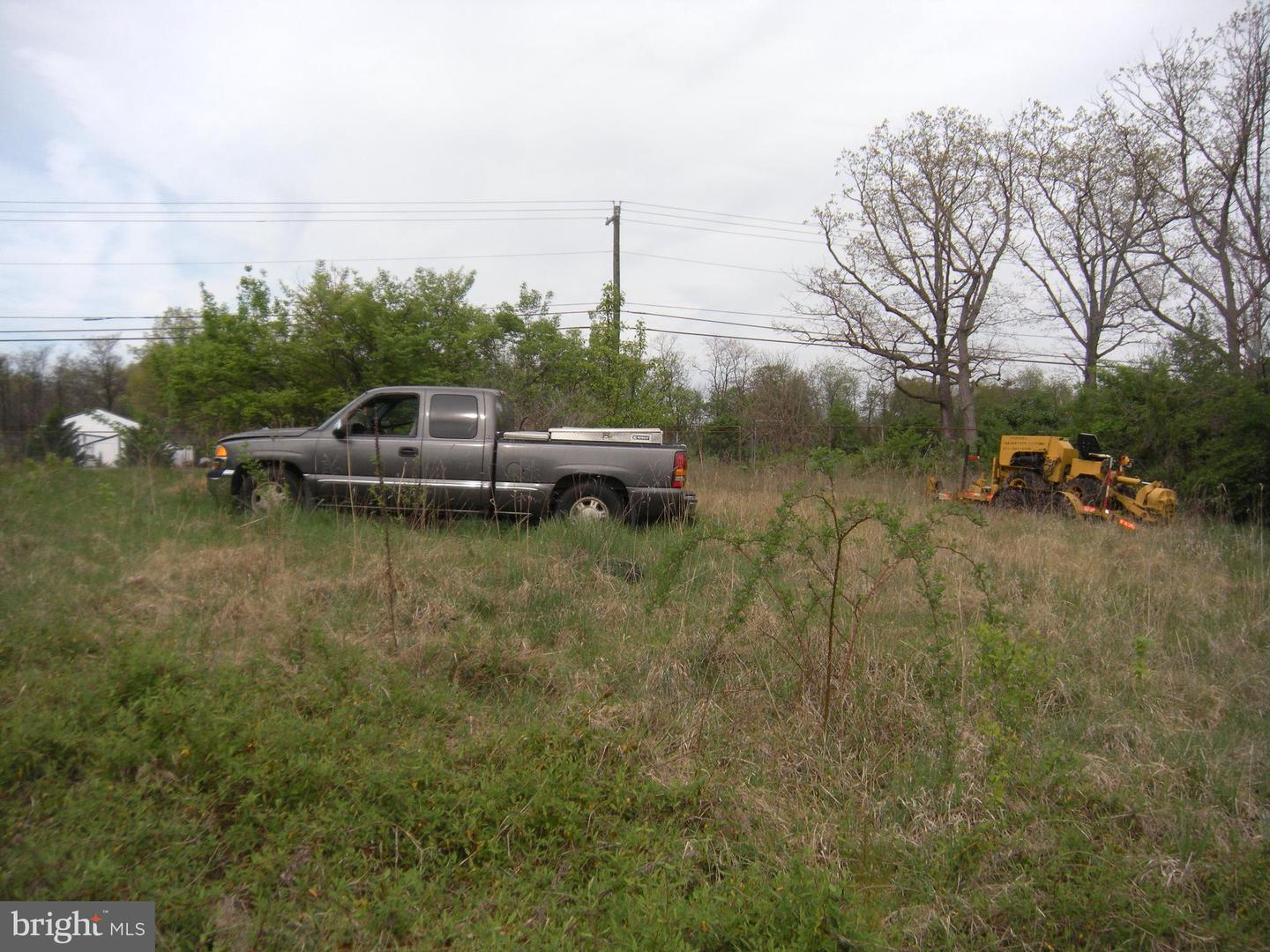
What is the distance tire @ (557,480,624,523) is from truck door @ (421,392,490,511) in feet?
2.94

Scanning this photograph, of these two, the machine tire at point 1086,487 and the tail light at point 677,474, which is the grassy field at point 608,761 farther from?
the machine tire at point 1086,487

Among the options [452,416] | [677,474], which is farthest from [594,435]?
[452,416]

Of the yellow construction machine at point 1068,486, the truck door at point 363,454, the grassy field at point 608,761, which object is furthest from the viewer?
the yellow construction machine at point 1068,486

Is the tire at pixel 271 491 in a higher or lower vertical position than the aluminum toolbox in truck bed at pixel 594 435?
lower

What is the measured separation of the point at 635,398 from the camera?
55.2 feet

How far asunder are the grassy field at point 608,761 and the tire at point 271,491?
3.82 feet

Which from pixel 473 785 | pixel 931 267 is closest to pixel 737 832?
pixel 473 785

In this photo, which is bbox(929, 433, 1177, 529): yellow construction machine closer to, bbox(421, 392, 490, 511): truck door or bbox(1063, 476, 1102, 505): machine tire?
bbox(1063, 476, 1102, 505): machine tire

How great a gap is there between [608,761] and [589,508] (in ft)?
16.8

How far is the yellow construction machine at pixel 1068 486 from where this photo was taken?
11719mm

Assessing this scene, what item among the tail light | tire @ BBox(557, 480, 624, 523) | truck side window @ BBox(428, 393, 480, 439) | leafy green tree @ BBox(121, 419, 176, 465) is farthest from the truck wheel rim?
leafy green tree @ BBox(121, 419, 176, 465)

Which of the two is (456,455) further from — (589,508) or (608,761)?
(608,761)

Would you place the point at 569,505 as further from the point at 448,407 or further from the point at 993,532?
the point at 993,532

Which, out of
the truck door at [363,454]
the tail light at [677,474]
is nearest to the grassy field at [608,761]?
the truck door at [363,454]
